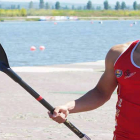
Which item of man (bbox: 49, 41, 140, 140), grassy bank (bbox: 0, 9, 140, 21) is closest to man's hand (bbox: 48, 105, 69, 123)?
man (bbox: 49, 41, 140, 140)

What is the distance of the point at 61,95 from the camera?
11.7 metres

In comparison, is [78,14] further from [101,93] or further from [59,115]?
[59,115]

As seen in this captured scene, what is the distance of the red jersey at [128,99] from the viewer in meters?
3.38

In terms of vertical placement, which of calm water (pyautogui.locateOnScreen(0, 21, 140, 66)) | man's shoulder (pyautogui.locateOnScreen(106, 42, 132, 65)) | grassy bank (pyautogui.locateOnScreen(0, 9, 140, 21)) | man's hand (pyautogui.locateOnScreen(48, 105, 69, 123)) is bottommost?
grassy bank (pyautogui.locateOnScreen(0, 9, 140, 21))

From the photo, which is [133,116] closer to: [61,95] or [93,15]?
[61,95]

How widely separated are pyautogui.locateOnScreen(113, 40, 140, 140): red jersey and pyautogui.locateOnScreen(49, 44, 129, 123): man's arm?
109 millimetres

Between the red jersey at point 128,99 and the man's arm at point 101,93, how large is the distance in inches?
4.3

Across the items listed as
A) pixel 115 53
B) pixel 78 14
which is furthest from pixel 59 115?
pixel 78 14

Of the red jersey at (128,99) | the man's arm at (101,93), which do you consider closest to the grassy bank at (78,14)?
the man's arm at (101,93)

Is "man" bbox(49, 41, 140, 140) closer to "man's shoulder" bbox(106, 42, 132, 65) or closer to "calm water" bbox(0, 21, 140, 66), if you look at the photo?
"man's shoulder" bbox(106, 42, 132, 65)

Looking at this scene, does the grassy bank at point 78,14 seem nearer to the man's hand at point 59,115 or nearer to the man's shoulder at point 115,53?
the man's shoulder at point 115,53

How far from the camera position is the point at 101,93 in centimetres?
373

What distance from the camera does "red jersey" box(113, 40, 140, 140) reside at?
3.38 meters

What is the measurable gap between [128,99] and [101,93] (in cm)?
35
